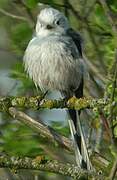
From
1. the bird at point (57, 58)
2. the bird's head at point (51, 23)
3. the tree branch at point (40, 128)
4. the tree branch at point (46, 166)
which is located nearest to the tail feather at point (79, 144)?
the bird at point (57, 58)

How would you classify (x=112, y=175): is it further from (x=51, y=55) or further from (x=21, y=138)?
(x=21, y=138)

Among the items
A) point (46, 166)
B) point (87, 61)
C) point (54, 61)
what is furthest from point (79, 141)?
point (46, 166)

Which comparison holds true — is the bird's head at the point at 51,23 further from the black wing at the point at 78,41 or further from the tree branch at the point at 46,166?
the tree branch at the point at 46,166

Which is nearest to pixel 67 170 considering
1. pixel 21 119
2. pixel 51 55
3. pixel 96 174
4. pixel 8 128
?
pixel 96 174

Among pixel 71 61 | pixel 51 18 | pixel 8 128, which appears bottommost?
pixel 8 128

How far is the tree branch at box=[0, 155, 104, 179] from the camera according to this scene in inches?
98.8

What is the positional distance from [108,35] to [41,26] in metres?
0.53

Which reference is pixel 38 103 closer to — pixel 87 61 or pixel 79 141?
pixel 79 141

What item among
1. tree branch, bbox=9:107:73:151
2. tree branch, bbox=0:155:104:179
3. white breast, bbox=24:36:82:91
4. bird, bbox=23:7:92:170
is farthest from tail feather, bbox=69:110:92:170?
tree branch, bbox=0:155:104:179

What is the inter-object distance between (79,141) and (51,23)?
0.95 metres

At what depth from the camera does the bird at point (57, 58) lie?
4059mm

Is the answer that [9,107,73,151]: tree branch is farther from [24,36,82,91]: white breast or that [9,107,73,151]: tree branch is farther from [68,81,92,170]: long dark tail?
[24,36,82,91]: white breast

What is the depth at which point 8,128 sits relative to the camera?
4.83 meters

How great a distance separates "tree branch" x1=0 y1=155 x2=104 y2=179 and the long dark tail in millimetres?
859
